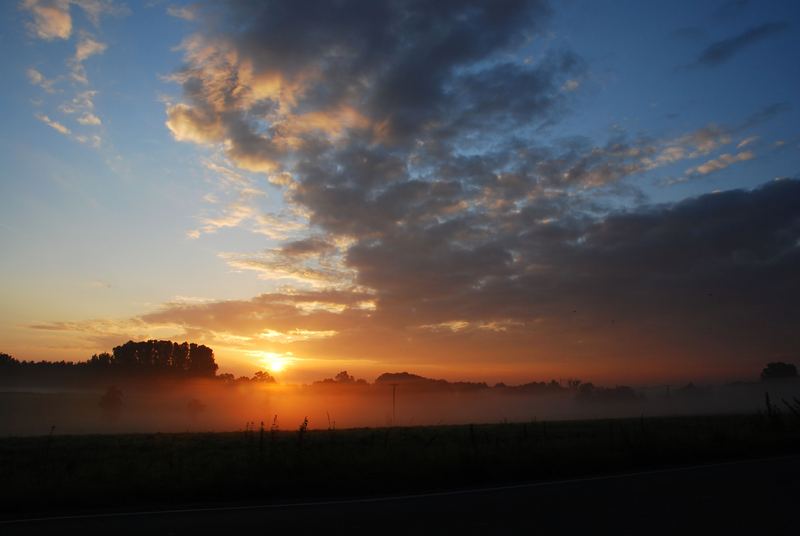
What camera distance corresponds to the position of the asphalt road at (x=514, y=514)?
8.91 metres

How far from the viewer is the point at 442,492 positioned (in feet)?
43.3

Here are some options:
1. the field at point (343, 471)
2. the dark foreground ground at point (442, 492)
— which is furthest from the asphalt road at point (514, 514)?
the field at point (343, 471)

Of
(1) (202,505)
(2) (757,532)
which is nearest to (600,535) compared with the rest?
(2) (757,532)

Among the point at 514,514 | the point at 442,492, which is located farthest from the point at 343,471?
the point at 514,514

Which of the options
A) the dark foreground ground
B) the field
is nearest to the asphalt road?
the dark foreground ground

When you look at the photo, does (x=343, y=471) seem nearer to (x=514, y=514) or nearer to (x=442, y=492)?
(x=442, y=492)

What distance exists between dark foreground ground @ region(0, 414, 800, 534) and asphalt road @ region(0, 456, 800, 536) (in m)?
0.03

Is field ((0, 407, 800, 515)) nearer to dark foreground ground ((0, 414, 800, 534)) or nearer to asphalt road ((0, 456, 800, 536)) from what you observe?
dark foreground ground ((0, 414, 800, 534))

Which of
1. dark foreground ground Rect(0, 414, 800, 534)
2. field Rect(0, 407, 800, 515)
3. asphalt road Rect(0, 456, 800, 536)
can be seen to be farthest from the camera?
field Rect(0, 407, 800, 515)

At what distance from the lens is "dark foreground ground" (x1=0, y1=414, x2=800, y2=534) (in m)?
9.35

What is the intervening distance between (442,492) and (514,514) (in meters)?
3.51

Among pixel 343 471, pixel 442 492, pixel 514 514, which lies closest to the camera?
pixel 514 514

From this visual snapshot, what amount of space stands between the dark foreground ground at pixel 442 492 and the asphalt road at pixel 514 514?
0.10 feet

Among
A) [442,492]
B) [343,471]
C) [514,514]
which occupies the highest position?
[343,471]
